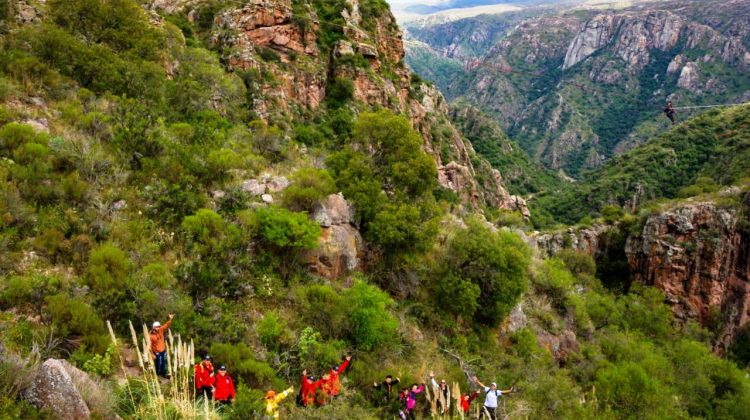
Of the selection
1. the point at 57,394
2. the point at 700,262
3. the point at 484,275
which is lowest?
the point at 700,262

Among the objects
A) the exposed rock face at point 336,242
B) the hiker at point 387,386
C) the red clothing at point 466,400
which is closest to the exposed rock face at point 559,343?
the red clothing at point 466,400

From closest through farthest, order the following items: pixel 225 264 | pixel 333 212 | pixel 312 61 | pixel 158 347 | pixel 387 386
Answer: pixel 158 347 < pixel 387 386 < pixel 225 264 < pixel 333 212 < pixel 312 61

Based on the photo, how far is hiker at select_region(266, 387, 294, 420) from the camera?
7.79 metres

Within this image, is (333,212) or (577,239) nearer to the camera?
(333,212)

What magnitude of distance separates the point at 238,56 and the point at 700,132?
97.0 metres

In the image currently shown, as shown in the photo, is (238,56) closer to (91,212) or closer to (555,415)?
(91,212)

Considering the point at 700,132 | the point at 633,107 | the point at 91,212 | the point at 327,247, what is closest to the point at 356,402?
the point at 327,247

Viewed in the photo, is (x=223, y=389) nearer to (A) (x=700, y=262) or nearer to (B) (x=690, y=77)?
(A) (x=700, y=262)

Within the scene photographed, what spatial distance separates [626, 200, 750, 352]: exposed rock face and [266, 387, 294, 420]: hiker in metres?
52.6

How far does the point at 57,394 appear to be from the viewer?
5.29m

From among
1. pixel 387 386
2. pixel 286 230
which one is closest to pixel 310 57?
pixel 286 230

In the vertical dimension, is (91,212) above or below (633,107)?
above

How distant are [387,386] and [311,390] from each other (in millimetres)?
2676

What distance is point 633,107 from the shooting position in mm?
178625
